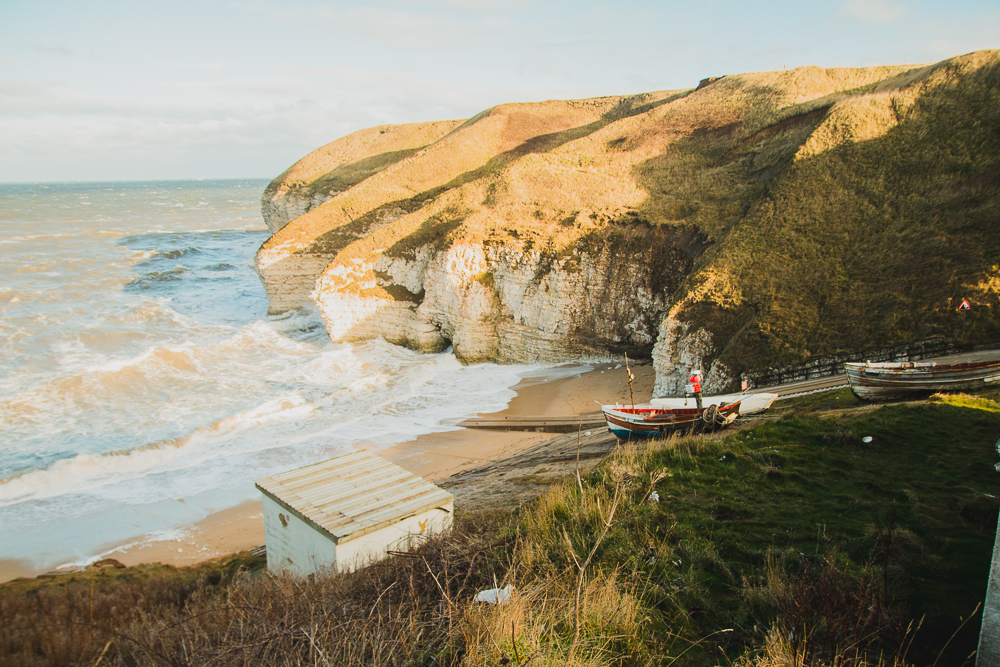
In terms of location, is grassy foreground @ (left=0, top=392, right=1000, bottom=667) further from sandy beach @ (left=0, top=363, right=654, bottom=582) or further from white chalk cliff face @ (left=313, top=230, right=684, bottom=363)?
white chalk cliff face @ (left=313, top=230, right=684, bottom=363)

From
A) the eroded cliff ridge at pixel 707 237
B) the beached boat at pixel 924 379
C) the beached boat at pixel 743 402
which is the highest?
the eroded cliff ridge at pixel 707 237

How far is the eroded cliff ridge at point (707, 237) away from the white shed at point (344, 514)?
1368 centimetres

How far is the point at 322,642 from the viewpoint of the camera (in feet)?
15.8

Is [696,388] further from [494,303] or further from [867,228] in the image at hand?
→ [494,303]

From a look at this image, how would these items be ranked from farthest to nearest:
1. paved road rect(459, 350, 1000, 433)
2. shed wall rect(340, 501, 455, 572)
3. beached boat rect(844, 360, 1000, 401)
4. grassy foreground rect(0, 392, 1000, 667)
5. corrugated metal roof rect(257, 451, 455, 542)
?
1. paved road rect(459, 350, 1000, 433)
2. beached boat rect(844, 360, 1000, 401)
3. corrugated metal roof rect(257, 451, 455, 542)
4. shed wall rect(340, 501, 455, 572)
5. grassy foreground rect(0, 392, 1000, 667)

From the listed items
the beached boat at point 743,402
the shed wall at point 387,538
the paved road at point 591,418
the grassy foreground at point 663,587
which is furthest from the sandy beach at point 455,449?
the shed wall at point 387,538

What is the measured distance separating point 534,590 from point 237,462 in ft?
56.8

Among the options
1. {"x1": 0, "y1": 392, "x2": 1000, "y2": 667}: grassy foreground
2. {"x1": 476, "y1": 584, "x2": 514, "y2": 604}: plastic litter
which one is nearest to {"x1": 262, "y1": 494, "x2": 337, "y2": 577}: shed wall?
{"x1": 0, "y1": 392, "x2": 1000, "y2": 667}: grassy foreground

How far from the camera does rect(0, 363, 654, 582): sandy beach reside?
14719 millimetres

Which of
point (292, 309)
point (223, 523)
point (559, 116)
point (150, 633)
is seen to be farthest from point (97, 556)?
point (559, 116)

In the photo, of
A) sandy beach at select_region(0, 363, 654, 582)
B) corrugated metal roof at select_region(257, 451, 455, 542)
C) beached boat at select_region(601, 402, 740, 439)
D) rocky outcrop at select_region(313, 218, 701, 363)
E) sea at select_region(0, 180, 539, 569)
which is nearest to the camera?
corrugated metal roof at select_region(257, 451, 455, 542)

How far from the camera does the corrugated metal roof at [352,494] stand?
9500 mm

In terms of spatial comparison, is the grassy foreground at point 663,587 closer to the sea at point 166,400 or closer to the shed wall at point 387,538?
the shed wall at point 387,538

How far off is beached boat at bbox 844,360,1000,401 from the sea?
46.4 ft
